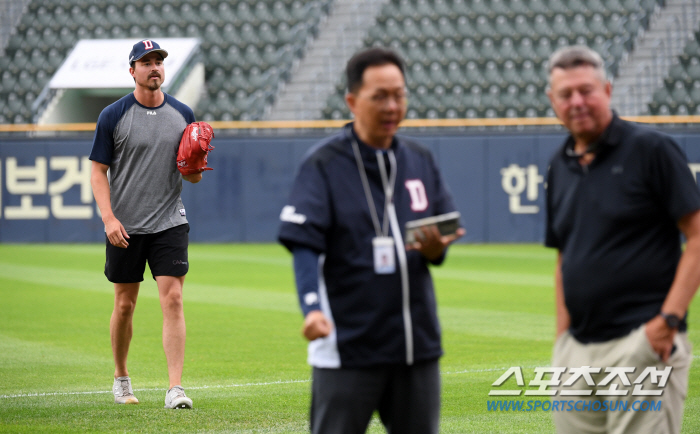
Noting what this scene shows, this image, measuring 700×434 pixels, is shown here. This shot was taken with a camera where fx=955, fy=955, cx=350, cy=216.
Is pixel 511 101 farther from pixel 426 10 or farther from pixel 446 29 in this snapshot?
pixel 426 10

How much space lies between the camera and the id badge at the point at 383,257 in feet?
10.8

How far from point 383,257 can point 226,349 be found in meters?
5.60

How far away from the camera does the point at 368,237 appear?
3307mm

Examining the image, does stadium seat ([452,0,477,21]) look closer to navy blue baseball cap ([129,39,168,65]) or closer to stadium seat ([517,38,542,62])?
stadium seat ([517,38,542,62])

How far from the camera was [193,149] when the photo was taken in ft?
20.2

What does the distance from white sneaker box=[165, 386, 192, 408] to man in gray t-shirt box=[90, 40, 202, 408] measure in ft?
0.58

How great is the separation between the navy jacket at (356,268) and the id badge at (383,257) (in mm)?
21

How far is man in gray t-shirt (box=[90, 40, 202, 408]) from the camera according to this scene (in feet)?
20.1

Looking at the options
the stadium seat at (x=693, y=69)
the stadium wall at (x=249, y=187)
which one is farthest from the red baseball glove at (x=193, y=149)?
the stadium seat at (x=693, y=69)

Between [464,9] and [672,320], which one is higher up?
[672,320]

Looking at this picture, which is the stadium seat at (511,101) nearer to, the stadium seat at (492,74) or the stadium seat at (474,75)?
the stadium seat at (492,74)

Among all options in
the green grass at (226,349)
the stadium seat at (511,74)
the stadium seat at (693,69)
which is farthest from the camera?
the stadium seat at (511,74)

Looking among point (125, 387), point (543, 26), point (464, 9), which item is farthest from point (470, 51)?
point (125, 387)

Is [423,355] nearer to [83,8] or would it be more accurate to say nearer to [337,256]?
[337,256]
